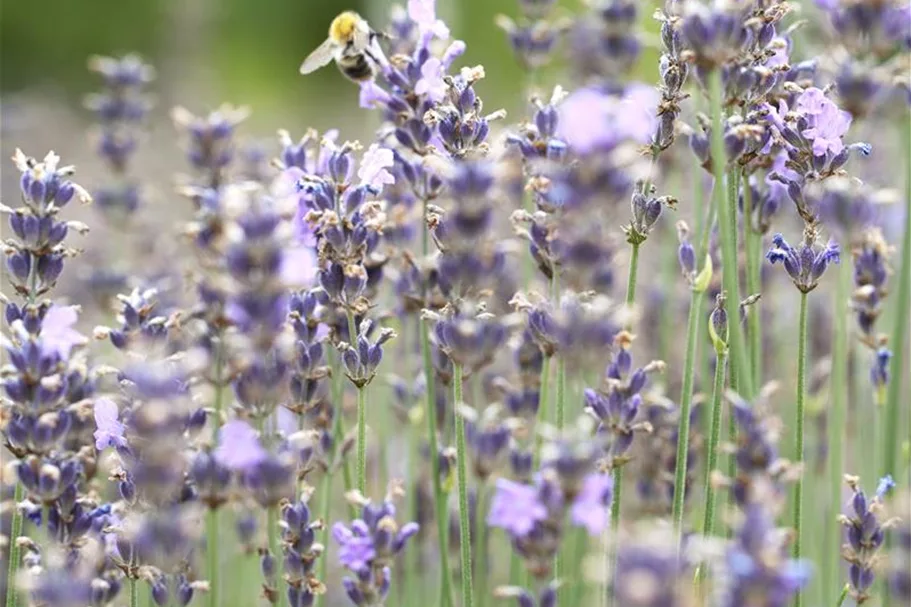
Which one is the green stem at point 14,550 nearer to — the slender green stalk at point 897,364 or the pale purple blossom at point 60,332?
the pale purple blossom at point 60,332

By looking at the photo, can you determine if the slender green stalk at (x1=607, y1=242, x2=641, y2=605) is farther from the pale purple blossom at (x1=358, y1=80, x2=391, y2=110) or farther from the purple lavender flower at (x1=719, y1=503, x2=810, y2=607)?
the purple lavender flower at (x1=719, y1=503, x2=810, y2=607)

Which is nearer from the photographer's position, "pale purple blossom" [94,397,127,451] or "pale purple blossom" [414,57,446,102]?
"pale purple blossom" [94,397,127,451]

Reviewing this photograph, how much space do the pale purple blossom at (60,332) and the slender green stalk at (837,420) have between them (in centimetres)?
113

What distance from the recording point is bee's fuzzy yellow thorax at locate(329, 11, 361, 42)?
2.56m

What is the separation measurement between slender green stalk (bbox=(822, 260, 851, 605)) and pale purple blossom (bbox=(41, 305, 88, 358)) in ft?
3.70

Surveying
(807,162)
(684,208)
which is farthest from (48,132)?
(807,162)

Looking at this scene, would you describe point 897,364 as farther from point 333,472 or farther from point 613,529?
point 333,472

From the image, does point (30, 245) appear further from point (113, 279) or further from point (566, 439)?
point (113, 279)

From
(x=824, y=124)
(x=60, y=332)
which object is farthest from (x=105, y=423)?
(x=824, y=124)

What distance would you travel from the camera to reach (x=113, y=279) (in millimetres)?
3887

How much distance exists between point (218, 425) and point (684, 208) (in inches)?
144

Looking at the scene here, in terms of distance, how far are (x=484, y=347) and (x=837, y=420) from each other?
107 centimetres

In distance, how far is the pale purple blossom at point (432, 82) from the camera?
2.10 meters

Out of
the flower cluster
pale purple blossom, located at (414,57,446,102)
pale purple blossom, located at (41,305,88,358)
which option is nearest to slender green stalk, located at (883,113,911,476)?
pale purple blossom, located at (414,57,446,102)
